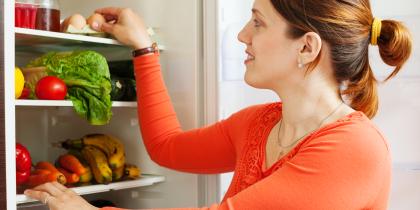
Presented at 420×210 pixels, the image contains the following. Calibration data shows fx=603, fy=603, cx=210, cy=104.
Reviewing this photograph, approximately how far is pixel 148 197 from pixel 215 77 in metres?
0.45

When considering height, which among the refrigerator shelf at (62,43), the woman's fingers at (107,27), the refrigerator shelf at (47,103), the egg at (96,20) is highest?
the egg at (96,20)

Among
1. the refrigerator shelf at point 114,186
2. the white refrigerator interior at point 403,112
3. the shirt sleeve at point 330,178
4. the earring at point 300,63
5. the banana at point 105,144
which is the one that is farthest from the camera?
the banana at point 105,144

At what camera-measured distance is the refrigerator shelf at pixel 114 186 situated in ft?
4.87

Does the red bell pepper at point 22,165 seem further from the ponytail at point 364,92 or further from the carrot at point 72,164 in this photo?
the ponytail at point 364,92

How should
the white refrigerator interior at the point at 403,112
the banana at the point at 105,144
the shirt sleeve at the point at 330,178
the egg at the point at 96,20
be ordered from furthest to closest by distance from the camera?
the banana at the point at 105,144
the egg at the point at 96,20
the white refrigerator interior at the point at 403,112
the shirt sleeve at the point at 330,178

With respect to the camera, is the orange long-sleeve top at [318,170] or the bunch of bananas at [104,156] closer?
the orange long-sleeve top at [318,170]

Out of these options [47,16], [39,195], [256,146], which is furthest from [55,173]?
[256,146]

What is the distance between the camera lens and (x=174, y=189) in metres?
1.85

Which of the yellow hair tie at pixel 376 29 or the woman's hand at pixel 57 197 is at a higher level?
the yellow hair tie at pixel 376 29

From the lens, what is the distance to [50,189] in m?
1.47

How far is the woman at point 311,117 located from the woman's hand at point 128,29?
339 millimetres

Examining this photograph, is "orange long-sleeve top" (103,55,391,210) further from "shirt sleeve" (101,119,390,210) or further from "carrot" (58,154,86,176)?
"carrot" (58,154,86,176)

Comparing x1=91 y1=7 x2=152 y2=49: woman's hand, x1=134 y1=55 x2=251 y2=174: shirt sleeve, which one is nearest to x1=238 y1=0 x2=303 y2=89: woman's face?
x1=134 y1=55 x2=251 y2=174: shirt sleeve

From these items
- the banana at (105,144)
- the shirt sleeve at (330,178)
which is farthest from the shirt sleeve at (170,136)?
the shirt sleeve at (330,178)
